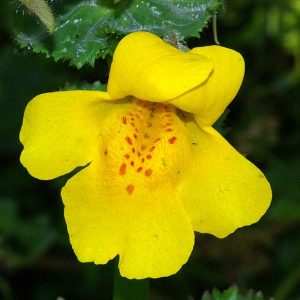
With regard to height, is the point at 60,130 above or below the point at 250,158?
above

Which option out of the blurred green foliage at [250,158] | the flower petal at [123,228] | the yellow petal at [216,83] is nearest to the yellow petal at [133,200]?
the flower petal at [123,228]

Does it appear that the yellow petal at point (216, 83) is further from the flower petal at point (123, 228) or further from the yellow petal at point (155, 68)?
the flower petal at point (123, 228)

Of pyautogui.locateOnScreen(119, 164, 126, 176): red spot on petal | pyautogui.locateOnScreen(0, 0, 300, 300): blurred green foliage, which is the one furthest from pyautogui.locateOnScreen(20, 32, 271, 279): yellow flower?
pyautogui.locateOnScreen(0, 0, 300, 300): blurred green foliage

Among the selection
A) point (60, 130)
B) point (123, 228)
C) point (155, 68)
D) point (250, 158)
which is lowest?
→ point (250, 158)

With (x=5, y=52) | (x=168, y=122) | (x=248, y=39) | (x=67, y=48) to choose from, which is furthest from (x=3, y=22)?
(x=168, y=122)

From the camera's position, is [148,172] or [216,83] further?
[148,172]

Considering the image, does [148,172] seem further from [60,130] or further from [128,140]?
[60,130]

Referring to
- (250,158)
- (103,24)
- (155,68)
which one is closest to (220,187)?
(155,68)

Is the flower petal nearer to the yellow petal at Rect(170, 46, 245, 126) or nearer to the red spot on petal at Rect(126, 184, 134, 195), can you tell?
the red spot on petal at Rect(126, 184, 134, 195)

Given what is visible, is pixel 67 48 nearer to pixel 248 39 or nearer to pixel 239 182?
pixel 239 182
